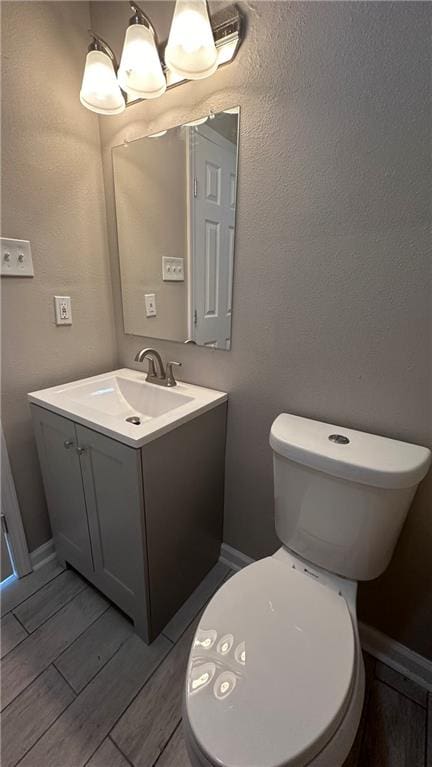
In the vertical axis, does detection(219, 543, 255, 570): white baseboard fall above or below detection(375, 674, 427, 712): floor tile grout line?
above

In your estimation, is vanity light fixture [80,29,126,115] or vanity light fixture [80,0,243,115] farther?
vanity light fixture [80,29,126,115]

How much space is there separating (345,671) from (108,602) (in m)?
0.97

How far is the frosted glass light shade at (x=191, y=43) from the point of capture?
862mm

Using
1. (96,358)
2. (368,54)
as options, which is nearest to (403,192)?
(368,54)

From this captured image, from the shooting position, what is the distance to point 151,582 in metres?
1.04

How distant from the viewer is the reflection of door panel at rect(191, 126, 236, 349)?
106 cm

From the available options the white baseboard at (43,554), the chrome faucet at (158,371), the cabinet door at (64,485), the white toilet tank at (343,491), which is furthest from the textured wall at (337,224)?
the white baseboard at (43,554)

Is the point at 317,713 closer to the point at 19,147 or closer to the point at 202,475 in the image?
the point at 202,475

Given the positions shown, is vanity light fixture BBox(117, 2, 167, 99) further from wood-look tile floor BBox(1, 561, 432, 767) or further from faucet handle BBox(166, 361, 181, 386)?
wood-look tile floor BBox(1, 561, 432, 767)

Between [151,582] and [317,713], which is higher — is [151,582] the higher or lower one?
the lower one

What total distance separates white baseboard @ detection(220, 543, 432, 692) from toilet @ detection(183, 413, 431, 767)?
43cm

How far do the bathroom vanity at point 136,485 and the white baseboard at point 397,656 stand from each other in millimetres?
643

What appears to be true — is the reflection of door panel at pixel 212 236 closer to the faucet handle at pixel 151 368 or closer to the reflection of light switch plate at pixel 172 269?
the reflection of light switch plate at pixel 172 269

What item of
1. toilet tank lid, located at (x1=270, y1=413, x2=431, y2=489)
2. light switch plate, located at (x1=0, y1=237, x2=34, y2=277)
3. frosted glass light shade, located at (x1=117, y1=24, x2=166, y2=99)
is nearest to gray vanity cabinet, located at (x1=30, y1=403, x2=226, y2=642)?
toilet tank lid, located at (x1=270, y1=413, x2=431, y2=489)
